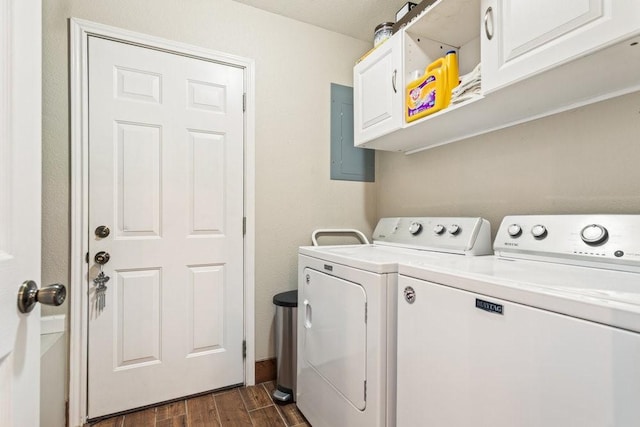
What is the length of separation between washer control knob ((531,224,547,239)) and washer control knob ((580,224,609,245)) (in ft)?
0.39

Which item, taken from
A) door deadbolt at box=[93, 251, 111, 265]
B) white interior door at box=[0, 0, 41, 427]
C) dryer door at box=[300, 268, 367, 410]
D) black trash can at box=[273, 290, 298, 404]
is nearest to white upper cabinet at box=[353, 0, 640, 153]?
dryer door at box=[300, 268, 367, 410]

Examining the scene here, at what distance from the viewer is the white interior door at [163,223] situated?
5.47ft

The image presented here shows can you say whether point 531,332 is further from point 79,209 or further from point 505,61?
point 79,209

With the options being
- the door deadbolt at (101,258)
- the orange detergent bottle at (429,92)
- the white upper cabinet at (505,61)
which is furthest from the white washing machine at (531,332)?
the door deadbolt at (101,258)

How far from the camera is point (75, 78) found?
1.59 metres

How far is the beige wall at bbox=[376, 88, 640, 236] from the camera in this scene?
3.67 feet

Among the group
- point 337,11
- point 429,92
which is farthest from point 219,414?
point 337,11

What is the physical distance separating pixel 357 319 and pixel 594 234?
881mm

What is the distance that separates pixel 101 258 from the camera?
1651mm

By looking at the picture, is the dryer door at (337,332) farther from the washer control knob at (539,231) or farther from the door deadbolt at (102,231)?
the door deadbolt at (102,231)

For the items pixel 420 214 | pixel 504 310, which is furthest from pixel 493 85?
pixel 420 214

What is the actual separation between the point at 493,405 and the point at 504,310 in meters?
0.26

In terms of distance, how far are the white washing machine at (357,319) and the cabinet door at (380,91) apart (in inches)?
23.2

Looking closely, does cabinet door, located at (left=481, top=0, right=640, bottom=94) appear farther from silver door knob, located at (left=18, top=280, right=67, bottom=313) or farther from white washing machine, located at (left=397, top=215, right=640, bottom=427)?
silver door knob, located at (left=18, top=280, right=67, bottom=313)
